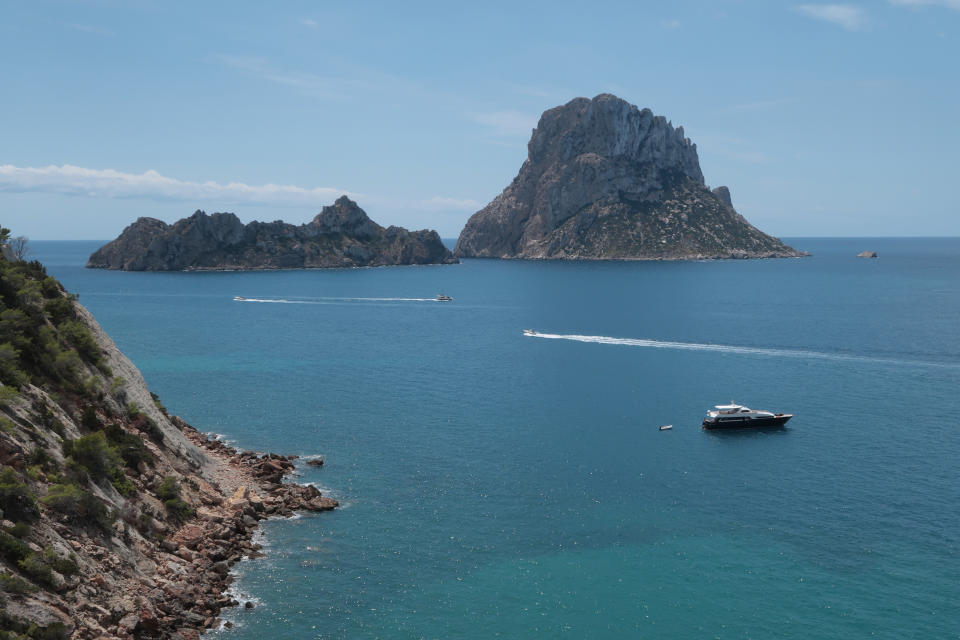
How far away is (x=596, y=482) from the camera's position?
2403 inches

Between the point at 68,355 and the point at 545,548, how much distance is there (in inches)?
1461

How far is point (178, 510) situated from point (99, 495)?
21.0 feet

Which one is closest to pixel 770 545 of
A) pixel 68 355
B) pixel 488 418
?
pixel 488 418

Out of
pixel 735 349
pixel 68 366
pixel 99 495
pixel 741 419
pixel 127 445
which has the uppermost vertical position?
pixel 68 366

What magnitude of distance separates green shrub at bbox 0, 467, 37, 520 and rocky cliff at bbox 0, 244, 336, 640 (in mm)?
59

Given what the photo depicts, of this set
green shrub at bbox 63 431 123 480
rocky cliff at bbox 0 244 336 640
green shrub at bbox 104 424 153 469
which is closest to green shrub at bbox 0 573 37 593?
rocky cliff at bbox 0 244 336 640

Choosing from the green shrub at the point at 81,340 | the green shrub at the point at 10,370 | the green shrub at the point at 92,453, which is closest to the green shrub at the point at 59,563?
the green shrub at the point at 92,453

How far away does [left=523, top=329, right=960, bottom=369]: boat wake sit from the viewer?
108m

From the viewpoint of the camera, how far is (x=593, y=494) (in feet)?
192

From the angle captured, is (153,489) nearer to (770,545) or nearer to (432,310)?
(770,545)

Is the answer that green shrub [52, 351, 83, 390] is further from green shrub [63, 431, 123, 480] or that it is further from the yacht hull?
the yacht hull

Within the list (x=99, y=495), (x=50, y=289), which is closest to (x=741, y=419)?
(x=99, y=495)

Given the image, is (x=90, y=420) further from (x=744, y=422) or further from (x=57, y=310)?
(x=744, y=422)

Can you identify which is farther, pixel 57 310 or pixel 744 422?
pixel 744 422
